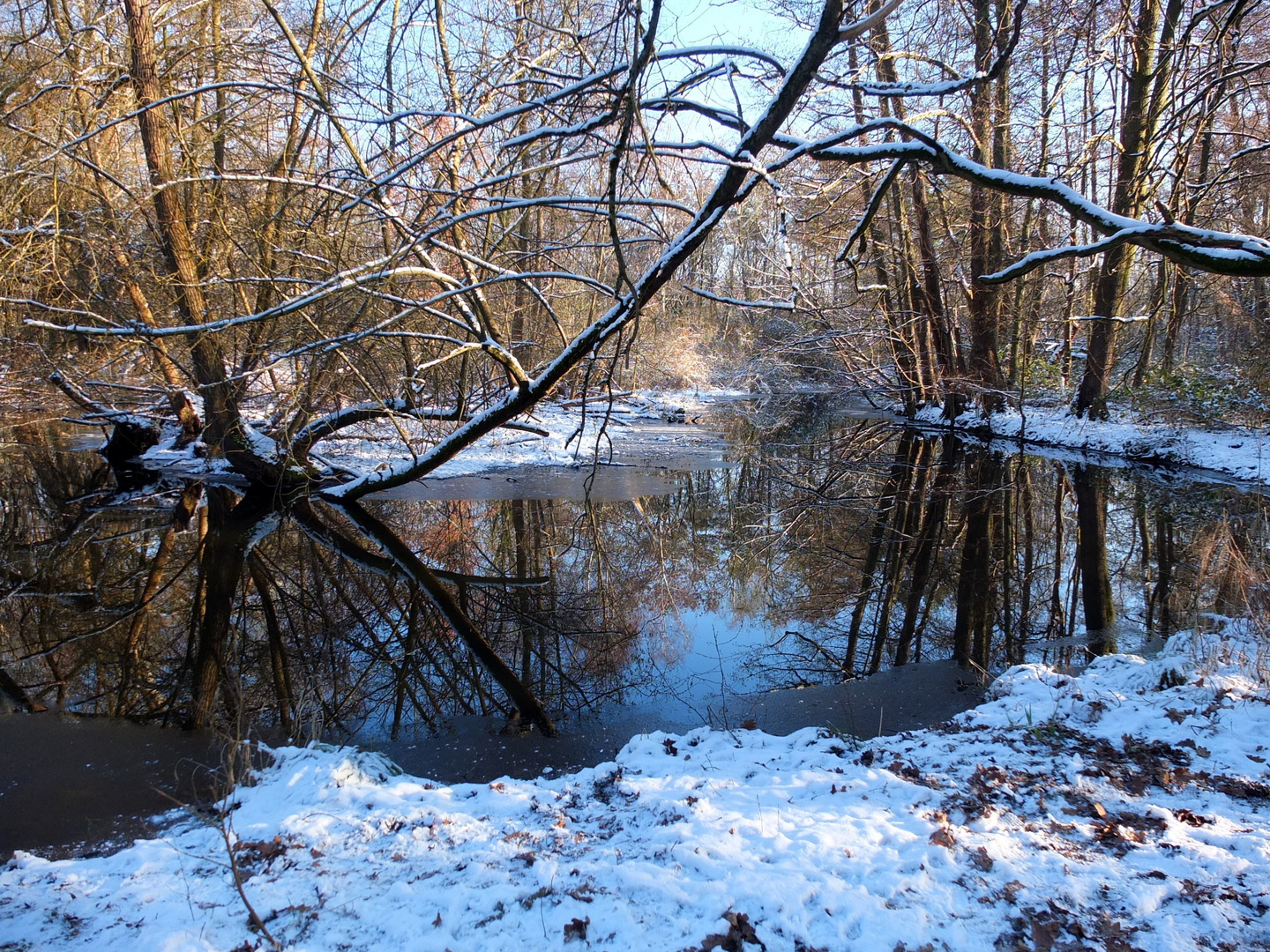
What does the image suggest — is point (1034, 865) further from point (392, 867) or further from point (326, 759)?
point (326, 759)

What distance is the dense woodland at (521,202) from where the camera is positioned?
12.6ft

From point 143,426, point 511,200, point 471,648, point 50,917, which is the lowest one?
point 471,648

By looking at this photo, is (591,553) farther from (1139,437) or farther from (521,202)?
(1139,437)

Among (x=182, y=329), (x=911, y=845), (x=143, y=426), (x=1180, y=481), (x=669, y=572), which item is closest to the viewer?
(x=911, y=845)

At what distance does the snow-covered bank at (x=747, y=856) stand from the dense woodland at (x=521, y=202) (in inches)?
86.3

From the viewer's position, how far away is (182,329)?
535 cm

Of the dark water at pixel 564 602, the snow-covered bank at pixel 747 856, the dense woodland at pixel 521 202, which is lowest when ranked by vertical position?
the dark water at pixel 564 602

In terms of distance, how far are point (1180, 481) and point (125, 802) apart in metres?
15.5

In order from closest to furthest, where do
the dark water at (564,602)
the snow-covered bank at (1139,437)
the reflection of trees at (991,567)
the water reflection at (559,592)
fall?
the dark water at (564,602) → the water reflection at (559,592) → the reflection of trees at (991,567) → the snow-covered bank at (1139,437)

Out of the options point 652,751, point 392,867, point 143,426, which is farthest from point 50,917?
point 143,426

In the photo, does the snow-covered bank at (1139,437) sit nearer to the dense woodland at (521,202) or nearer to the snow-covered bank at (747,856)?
the dense woodland at (521,202)

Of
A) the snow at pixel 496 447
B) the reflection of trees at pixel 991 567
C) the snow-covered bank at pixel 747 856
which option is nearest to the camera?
the snow-covered bank at pixel 747 856

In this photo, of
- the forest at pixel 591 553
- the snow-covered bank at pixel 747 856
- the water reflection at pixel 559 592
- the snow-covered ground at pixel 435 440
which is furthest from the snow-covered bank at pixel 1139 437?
the snow-covered bank at pixel 747 856

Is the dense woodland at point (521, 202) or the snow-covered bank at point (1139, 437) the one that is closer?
the dense woodland at point (521, 202)
